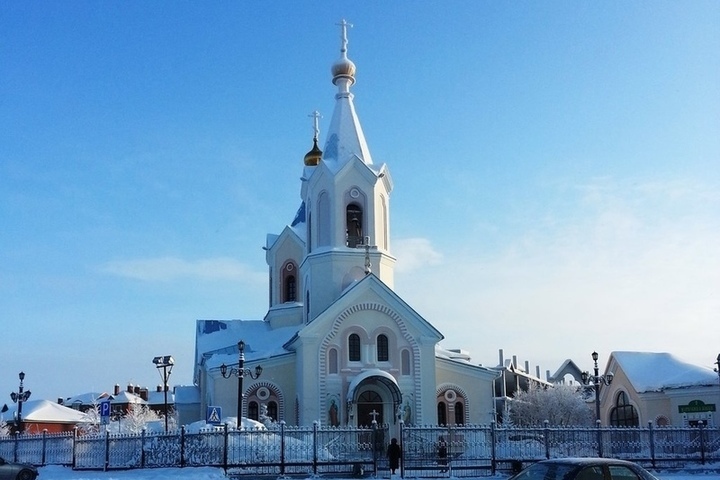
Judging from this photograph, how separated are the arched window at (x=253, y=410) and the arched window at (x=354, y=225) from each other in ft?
26.6

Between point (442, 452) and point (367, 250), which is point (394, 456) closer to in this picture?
point (442, 452)

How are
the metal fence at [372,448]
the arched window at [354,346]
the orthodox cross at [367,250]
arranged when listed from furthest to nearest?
the orthodox cross at [367,250] < the arched window at [354,346] < the metal fence at [372,448]

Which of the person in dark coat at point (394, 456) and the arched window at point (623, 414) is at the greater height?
the arched window at point (623, 414)

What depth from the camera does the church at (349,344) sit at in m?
33.4

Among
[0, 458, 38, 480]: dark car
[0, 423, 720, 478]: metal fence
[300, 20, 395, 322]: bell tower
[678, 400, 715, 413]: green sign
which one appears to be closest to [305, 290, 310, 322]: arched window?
[300, 20, 395, 322]: bell tower

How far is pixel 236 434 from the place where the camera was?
2233 centimetres

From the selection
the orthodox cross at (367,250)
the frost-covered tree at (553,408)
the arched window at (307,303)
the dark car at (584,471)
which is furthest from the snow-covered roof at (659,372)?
the dark car at (584,471)

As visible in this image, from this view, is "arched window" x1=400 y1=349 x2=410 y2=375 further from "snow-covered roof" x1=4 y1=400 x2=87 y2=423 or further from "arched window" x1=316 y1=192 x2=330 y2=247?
"snow-covered roof" x1=4 y1=400 x2=87 y2=423

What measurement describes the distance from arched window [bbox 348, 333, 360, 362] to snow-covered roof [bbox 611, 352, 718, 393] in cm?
1163

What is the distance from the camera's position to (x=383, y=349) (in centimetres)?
3419

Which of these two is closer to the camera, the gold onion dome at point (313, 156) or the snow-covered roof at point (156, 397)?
the gold onion dome at point (313, 156)

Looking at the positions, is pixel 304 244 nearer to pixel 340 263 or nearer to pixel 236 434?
pixel 340 263

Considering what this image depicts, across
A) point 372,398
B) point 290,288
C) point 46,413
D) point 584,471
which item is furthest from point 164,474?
point 46,413

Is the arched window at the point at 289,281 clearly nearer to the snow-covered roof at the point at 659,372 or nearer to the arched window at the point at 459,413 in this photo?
the arched window at the point at 459,413
